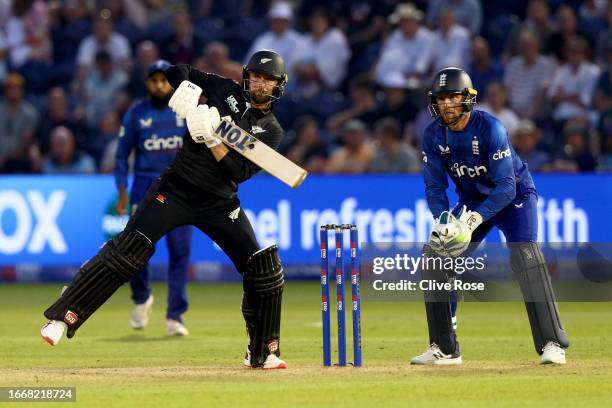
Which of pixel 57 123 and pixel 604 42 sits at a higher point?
pixel 604 42

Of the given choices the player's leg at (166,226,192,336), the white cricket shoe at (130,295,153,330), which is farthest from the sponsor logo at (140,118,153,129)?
the white cricket shoe at (130,295,153,330)

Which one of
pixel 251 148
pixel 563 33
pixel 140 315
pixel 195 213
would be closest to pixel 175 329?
pixel 140 315

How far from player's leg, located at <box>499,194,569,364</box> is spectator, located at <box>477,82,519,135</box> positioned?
28.3 feet

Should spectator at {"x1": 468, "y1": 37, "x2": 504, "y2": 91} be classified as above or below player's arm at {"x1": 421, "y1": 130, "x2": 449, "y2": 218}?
above

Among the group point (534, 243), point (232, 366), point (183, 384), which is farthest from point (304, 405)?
point (534, 243)

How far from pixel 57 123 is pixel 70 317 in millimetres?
11235

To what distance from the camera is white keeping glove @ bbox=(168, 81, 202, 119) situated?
369 inches

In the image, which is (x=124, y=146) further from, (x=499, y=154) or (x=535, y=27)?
(x=535, y=27)

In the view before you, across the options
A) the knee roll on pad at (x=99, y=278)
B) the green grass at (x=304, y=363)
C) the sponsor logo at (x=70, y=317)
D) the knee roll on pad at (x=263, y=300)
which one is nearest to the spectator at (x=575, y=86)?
the green grass at (x=304, y=363)

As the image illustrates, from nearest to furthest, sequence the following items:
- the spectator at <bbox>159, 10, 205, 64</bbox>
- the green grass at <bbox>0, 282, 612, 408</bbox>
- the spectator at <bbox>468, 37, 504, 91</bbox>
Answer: the green grass at <bbox>0, 282, 612, 408</bbox>
the spectator at <bbox>468, 37, 504, 91</bbox>
the spectator at <bbox>159, 10, 205, 64</bbox>

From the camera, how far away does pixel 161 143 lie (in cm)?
1263

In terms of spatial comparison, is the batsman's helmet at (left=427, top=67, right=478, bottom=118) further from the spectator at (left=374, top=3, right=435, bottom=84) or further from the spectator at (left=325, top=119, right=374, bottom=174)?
the spectator at (left=374, top=3, right=435, bottom=84)

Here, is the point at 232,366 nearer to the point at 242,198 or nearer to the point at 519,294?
the point at 519,294

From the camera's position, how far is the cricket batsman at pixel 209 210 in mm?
9336
